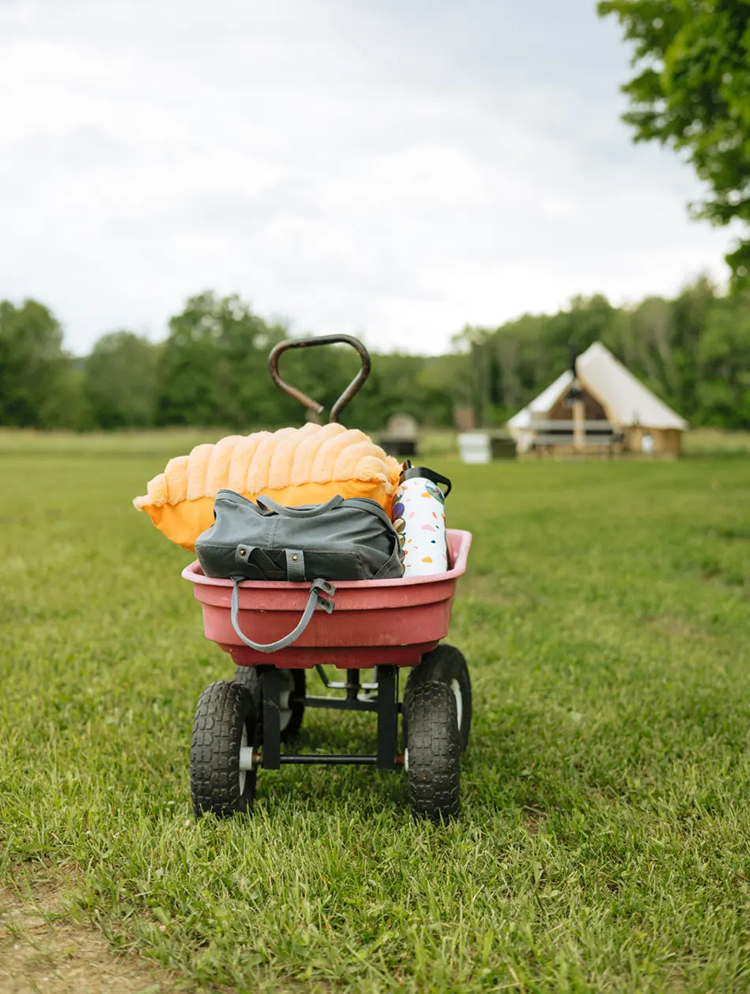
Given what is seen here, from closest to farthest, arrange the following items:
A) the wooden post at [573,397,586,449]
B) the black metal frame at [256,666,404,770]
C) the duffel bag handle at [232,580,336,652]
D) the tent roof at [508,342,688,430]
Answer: the duffel bag handle at [232,580,336,652], the black metal frame at [256,666,404,770], the tent roof at [508,342,688,430], the wooden post at [573,397,586,449]

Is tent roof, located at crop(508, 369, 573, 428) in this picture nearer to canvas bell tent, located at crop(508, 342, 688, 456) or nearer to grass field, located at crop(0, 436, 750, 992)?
canvas bell tent, located at crop(508, 342, 688, 456)

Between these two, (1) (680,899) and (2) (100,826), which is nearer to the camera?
(1) (680,899)

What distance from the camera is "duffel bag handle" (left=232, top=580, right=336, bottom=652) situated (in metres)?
2.74

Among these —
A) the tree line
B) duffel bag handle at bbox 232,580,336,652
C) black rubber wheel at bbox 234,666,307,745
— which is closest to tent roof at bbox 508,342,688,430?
the tree line

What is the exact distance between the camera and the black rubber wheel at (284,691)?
11.6 feet

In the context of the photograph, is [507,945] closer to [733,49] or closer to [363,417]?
[733,49]

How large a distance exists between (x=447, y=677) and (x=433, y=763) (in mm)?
459

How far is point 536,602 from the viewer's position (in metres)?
7.03

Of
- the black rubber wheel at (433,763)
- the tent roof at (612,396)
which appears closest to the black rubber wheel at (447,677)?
the black rubber wheel at (433,763)

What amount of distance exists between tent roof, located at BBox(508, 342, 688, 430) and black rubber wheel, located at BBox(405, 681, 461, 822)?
3202 centimetres

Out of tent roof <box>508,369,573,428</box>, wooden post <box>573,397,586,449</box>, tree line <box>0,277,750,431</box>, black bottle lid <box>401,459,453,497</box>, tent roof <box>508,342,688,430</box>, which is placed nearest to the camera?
black bottle lid <box>401,459,453,497</box>

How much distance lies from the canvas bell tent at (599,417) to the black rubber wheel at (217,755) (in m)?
31.0

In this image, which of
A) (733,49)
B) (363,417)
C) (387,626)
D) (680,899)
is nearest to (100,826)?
(387,626)

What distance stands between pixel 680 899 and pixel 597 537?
8.35m
